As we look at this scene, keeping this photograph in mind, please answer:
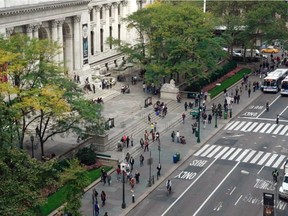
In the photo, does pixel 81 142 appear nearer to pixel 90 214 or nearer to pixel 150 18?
pixel 90 214

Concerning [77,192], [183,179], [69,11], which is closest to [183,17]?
[69,11]

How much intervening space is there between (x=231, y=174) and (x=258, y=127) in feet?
53.0

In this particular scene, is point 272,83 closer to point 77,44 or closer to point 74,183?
point 77,44

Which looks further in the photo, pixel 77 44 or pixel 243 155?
pixel 77 44

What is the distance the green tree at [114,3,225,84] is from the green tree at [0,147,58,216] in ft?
145

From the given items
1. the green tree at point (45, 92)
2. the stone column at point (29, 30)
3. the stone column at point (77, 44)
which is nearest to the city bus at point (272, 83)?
the stone column at point (77, 44)

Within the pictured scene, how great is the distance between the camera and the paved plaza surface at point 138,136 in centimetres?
4700

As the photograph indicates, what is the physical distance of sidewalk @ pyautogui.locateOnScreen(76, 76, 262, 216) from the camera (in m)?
45.3

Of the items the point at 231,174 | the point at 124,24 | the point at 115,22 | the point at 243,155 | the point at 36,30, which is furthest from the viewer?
the point at 124,24

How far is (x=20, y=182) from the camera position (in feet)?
106

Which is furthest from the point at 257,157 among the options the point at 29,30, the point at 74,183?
the point at 29,30

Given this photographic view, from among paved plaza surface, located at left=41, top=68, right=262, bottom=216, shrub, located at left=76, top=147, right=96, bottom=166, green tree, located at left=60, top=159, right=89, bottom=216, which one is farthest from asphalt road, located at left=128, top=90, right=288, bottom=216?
green tree, located at left=60, top=159, right=89, bottom=216

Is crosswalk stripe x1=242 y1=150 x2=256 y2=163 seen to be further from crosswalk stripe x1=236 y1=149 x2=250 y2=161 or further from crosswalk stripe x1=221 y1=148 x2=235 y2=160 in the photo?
crosswalk stripe x1=221 y1=148 x2=235 y2=160

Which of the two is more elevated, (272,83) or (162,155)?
(272,83)
